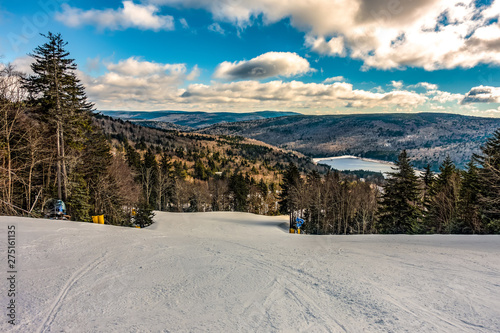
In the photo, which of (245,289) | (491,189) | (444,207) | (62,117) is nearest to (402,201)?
(444,207)

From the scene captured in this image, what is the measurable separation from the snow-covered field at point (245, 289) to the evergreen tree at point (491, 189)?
40.8ft

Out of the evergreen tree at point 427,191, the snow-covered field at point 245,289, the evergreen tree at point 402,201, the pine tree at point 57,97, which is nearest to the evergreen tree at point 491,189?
the evergreen tree at point 402,201

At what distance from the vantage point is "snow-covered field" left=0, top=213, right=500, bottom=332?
420cm

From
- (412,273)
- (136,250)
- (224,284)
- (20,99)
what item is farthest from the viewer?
(20,99)

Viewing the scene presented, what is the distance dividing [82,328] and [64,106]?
2002cm

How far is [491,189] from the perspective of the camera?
66.2ft

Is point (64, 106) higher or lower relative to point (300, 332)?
higher

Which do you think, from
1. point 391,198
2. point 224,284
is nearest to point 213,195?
point 391,198

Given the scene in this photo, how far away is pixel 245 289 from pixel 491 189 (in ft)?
83.1

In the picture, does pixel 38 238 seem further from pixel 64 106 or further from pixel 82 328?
pixel 64 106

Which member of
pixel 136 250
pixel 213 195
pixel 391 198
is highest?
pixel 136 250

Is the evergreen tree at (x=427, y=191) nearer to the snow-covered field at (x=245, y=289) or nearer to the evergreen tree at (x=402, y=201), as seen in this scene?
the evergreen tree at (x=402, y=201)

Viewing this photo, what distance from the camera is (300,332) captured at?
3.98 m

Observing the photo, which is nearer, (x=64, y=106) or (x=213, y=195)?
(x=64, y=106)
